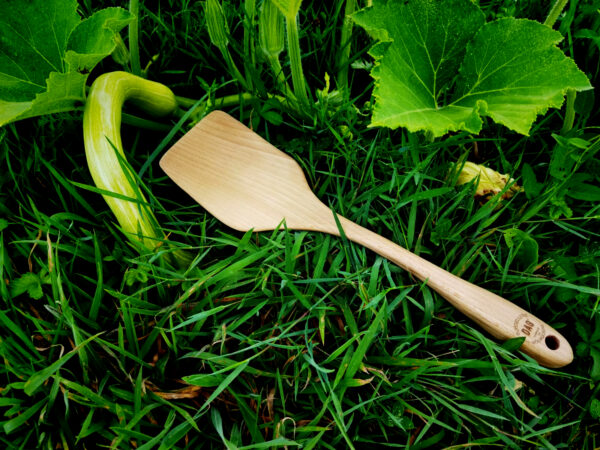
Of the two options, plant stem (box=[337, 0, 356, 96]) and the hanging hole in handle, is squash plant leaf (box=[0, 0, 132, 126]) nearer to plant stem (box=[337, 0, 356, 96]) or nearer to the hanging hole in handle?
plant stem (box=[337, 0, 356, 96])

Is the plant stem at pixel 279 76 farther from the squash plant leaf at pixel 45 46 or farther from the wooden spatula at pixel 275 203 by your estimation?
the squash plant leaf at pixel 45 46

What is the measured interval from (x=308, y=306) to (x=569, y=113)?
1022mm

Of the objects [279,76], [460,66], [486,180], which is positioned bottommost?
[486,180]

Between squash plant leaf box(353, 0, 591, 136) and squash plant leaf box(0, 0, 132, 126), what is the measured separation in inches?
28.5

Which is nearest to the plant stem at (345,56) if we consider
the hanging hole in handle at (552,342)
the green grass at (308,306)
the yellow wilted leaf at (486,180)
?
the green grass at (308,306)

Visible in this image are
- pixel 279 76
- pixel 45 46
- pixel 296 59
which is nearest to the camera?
pixel 45 46

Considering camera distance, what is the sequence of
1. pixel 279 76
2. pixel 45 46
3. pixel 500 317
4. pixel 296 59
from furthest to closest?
pixel 279 76
pixel 296 59
pixel 45 46
pixel 500 317

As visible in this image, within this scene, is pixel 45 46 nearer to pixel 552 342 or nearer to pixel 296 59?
pixel 296 59

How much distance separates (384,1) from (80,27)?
0.85 metres

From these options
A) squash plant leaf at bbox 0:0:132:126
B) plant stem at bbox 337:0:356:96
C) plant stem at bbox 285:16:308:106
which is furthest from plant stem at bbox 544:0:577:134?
squash plant leaf at bbox 0:0:132:126

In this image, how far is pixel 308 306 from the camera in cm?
125

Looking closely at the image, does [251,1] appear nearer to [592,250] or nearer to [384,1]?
[384,1]

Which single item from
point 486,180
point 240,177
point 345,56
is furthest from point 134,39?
point 486,180

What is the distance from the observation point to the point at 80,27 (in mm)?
1266
